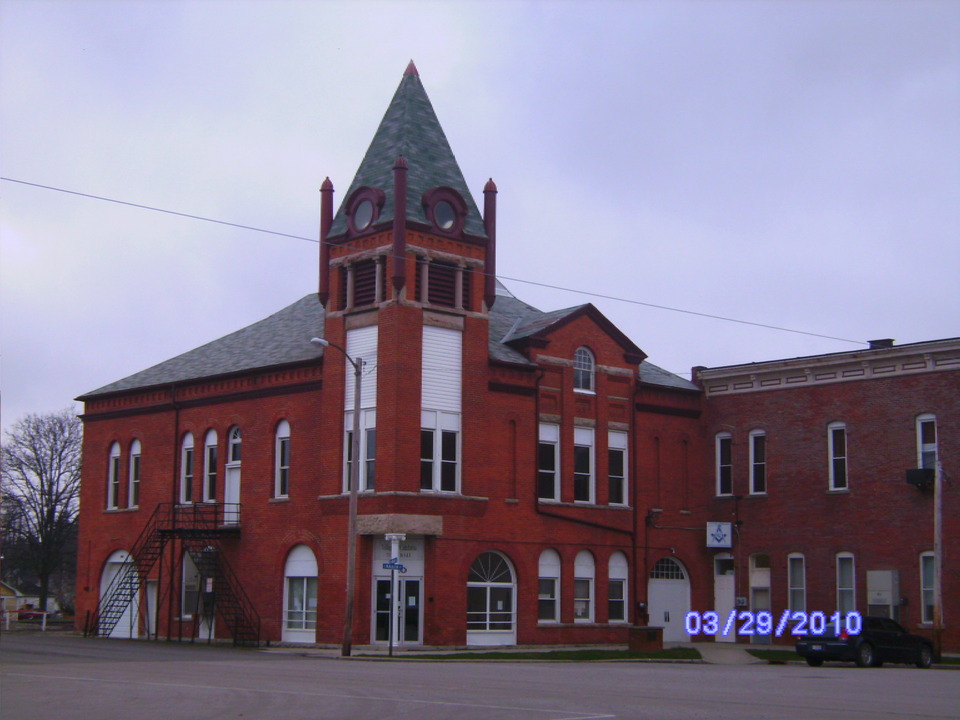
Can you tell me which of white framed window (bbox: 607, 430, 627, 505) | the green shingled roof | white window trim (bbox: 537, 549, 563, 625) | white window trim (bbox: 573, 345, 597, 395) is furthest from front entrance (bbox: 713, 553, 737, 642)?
the green shingled roof

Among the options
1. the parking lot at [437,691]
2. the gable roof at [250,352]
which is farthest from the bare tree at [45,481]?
the parking lot at [437,691]

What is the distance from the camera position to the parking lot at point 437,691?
58.2 ft

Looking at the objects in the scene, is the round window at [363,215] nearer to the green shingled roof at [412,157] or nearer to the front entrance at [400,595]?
the green shingled roof at [412,157]

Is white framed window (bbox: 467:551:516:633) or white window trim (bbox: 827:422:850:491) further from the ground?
white window trim (bbox: 827:422:850:491)

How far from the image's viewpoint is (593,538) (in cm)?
4441

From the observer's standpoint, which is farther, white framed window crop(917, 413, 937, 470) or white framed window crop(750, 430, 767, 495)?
white framed window crop(750, 430, 767, 495)

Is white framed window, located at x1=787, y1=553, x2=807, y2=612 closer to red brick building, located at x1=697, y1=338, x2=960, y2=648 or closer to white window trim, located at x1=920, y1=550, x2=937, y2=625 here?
red brick building, located at x1=697, y1=338, x2=960, y2=648

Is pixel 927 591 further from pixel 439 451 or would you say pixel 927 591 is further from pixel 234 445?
pixel 234 445

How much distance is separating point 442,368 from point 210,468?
11032 millimetres

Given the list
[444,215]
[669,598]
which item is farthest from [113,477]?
[669,598]

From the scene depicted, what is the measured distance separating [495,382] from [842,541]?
43.8ft
